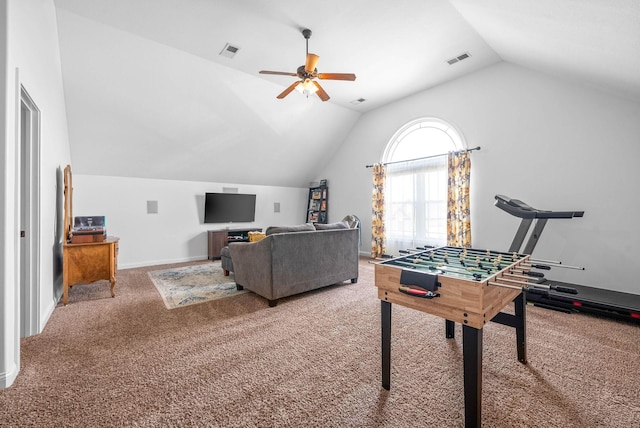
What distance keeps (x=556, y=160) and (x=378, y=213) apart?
302 cm

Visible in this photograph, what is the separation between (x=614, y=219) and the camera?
3.31 metres

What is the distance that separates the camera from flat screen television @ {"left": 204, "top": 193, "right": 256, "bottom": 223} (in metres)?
6.09

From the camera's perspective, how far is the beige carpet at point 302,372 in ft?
4.87

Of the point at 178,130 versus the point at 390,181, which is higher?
the point at 178,130

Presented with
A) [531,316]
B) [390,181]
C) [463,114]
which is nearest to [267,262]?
[531,316]

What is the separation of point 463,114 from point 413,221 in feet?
6.88

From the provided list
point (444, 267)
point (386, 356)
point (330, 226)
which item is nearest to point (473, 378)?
point (386, 356)

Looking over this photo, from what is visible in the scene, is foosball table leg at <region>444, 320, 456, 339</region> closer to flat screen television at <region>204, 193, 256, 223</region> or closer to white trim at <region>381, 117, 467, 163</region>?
white trim at <region>381, 117, 467, 163</region>

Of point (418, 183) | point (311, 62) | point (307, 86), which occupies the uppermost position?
point (311, 62)

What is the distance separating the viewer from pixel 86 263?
3.26 metres

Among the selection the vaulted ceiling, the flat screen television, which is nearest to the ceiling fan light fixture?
the vaulted ceiling

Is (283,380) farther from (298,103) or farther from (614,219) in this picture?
(298,103)

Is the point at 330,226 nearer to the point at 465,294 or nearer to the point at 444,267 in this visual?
the point at 444,267

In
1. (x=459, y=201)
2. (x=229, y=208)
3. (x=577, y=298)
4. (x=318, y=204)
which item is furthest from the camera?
(x=318, y=204)
